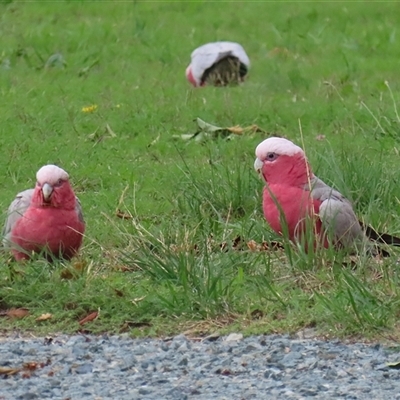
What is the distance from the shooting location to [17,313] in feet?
16.6

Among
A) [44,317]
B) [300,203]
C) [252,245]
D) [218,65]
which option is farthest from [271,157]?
[218,65]

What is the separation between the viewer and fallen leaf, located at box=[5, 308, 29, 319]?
199 inches

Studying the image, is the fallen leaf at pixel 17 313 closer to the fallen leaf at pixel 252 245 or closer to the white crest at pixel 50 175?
the white crest at pixel 50 175

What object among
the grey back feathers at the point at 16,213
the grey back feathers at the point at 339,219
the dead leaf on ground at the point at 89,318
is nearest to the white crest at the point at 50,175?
the grey back feathers at the point at 16,213

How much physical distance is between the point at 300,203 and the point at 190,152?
8.07ft

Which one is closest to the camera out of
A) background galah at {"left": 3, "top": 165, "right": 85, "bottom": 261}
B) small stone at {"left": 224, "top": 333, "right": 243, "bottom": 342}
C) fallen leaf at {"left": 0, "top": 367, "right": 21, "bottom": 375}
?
fallen leaf at {"left": 0, "top": 367, "right": 21, "bottom": 375}

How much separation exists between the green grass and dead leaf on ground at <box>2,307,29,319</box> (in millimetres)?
33

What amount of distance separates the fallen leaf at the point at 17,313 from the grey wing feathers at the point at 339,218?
1496 mm

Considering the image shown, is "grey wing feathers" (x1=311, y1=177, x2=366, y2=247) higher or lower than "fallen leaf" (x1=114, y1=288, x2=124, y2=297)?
higher

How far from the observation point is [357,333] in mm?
4645

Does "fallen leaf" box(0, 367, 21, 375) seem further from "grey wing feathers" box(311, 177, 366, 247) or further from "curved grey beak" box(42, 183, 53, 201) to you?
"grey wing feathers" box(311, 177, 366, 247)

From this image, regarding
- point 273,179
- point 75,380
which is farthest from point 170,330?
point 273,179

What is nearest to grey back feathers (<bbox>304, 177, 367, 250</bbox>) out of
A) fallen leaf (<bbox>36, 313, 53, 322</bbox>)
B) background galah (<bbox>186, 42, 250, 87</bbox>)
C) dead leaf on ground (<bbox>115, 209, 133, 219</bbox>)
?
dead leaf on ground (<bbox>115, 209, 133, 219</bbox>)

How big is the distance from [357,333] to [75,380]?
1198 millimetres
